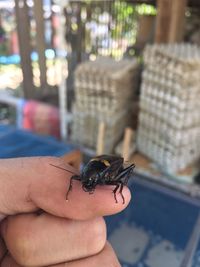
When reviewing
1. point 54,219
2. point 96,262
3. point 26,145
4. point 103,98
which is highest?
point 54,219

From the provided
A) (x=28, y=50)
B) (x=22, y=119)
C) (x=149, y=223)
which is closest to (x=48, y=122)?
(x=22, y=119)

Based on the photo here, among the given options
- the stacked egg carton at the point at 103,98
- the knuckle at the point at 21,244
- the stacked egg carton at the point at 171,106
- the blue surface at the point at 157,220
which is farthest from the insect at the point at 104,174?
the stacked egg carton at the point at 103,98

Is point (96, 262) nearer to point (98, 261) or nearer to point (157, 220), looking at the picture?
point (98, 261)

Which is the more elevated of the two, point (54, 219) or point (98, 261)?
point (54, 219)

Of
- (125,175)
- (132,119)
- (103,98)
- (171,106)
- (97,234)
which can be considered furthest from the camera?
(132,119)

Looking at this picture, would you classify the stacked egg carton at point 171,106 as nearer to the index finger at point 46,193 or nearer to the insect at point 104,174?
the insect at point 104,174

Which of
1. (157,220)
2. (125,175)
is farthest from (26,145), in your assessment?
(125,175)
